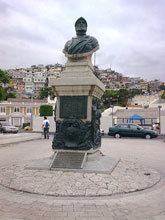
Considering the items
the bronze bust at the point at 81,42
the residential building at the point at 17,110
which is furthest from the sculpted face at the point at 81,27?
the residential building at the point at 17,110

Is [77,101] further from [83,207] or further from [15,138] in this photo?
[15,138]

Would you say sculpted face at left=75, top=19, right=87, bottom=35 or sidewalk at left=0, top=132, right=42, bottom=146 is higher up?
sculpted face at left=75, top=19, right=87, bottom=35

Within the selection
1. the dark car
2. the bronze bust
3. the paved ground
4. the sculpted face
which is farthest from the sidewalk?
the paved ground

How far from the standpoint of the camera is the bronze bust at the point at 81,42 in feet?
22.6

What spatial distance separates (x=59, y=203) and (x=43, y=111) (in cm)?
3361

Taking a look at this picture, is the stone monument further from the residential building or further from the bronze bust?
the residential building

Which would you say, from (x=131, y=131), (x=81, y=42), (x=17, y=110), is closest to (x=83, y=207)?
(x=81, y=42)

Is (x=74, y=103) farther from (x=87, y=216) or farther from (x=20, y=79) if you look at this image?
(x=20, y=79)

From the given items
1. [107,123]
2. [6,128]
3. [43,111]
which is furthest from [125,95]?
[6,128]

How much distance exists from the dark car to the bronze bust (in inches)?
530

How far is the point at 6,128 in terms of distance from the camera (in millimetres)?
23859

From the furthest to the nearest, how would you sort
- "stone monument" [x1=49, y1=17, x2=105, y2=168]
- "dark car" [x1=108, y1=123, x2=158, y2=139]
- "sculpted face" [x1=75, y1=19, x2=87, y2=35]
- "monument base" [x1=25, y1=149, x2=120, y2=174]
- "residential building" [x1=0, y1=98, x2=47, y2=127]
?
1. "residential building" [x1=0, y1=98, x2=47, y2=127]
2. "dark car" [x1=108, y1=123, x2=158, y2=139]
3. "sculpted face" [x1=75, y1=19, x2=87, y2=35]
4. "stone monument" [x1=49, y1=17, x2=105, y2=168]
5. "monument base" [x1=25, y1=149, x2=120, y2=174]

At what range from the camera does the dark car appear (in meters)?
19.2

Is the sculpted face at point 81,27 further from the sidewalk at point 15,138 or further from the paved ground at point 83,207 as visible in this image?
the sidewalk at point 15,138
